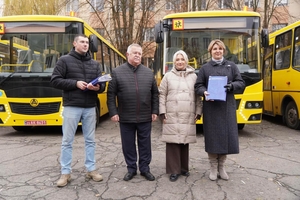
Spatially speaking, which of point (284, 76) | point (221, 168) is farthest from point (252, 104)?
point (221, 168)

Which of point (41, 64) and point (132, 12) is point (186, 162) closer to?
point (41, 64)

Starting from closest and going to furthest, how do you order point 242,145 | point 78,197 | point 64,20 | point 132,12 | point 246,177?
point 78,197
point 246,177
point 242,145
point 64,20
point 132,12

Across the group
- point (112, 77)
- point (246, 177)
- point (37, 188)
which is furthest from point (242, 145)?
point (37, 188)

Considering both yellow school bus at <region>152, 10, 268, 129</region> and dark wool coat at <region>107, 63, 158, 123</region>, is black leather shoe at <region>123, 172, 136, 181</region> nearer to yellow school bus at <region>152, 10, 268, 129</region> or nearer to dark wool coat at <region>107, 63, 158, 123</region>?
dark wool coat at <region>107, 63, 158, 123</region>

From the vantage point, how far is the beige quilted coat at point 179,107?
3.78 metres

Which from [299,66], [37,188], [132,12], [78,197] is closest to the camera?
[78,197]

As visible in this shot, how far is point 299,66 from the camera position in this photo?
24.4 feet

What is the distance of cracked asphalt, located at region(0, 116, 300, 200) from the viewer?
3.43 metres

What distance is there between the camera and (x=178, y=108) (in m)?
3.78

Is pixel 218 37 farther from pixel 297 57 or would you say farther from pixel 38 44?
pixel 38 44

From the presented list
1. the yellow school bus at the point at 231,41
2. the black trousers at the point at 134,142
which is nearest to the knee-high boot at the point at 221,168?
the black trousers at the point at 134,142

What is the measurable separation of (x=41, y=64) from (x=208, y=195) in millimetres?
5237

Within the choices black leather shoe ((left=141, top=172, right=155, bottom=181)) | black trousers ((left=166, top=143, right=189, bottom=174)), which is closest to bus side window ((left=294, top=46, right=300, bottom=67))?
black trousers ((left=166, top=143, right=189, bottom=174))

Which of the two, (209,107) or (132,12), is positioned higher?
(132,12)
